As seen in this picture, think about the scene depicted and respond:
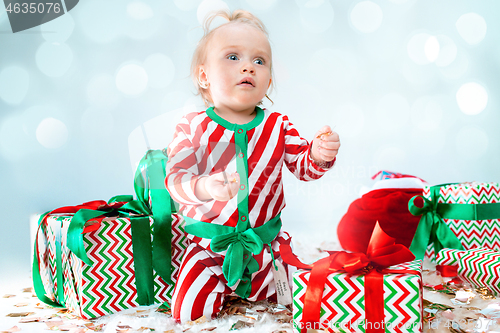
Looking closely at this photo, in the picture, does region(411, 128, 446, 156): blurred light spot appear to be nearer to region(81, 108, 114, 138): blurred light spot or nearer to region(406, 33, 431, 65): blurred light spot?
region(406, 33, 431, 65): blurred light spot

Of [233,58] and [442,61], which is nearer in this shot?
[233,58]

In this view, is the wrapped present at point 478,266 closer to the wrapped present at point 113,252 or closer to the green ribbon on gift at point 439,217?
the green ribbon on gift at point 439,217

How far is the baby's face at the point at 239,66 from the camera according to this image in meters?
0.85

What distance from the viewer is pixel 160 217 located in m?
0.91

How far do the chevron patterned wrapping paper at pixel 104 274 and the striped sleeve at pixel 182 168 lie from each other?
15 centimetres

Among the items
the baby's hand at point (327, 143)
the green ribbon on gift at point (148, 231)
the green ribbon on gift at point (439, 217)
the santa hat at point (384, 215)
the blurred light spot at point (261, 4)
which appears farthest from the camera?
the blurred light spot at point (261, 4)

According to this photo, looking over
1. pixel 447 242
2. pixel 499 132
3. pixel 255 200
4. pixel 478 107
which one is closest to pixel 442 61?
pixel 478 107

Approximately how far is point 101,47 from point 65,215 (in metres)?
0.57

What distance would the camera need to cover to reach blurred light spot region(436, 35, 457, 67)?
4.76 ft

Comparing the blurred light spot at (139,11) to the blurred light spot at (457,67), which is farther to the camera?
the blurred light spot at (457,67)

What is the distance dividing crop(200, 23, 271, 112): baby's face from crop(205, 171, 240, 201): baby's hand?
22cm

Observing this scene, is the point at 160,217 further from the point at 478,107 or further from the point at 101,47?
the point at 478,107

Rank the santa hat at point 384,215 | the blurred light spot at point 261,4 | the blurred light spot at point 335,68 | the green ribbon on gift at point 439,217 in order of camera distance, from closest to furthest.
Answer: the green ribbon on gift at point 439,217, the santa hat at point 384,215, the blurred light spot at point 261,4, the blurred light spot at point 335,68

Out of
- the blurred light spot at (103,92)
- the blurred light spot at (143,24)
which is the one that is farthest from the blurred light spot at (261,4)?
the blurred light spot at (103,92)
